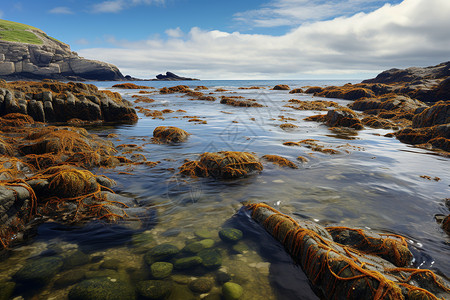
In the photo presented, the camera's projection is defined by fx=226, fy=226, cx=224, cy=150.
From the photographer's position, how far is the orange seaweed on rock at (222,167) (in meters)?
8.30

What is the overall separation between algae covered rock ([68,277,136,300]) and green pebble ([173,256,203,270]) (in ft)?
2.60

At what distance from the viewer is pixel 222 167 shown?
8.30 m

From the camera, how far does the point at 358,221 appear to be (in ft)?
18.0

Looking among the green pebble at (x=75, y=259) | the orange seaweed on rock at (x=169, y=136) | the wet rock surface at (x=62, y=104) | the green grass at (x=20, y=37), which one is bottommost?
the green pebble at (x=75, y=259)

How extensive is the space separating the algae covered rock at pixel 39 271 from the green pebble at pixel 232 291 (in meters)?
2.74

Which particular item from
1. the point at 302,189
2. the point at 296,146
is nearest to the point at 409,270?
the point at 302,189

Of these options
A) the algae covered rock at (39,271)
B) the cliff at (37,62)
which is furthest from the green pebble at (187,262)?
the cliff at (37,62)

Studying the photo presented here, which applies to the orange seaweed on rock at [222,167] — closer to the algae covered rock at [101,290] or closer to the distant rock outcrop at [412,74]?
the algae covered rock at [101,290]

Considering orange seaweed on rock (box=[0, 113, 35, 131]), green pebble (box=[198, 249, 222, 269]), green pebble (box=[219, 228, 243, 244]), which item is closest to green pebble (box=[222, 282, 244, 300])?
green pebble (box=[198, 249, 222, 269])

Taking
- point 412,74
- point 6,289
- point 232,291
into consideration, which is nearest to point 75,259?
point 6,289

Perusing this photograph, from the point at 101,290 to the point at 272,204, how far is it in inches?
172

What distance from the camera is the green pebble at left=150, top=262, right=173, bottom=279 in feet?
12.2

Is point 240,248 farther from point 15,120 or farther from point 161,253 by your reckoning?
point 15,120

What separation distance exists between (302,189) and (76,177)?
259 inches
